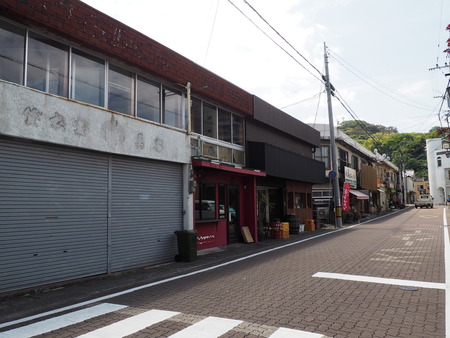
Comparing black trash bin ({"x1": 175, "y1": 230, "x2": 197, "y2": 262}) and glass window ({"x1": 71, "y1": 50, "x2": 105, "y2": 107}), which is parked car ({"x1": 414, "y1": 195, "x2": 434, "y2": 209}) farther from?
Answer: glass window ({"x1": 71, "y1": 50, "x2": 105, "y2": 107})

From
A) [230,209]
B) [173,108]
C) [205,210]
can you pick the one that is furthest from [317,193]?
[173,108]

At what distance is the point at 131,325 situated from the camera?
4.92 meters

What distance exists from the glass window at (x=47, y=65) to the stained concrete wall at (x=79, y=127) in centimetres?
41

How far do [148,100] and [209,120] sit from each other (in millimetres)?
3567

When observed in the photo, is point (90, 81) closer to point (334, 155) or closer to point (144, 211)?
point (144, 211)

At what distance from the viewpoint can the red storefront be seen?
13.0 m

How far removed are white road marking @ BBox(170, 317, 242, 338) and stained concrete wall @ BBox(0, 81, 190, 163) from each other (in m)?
5.26

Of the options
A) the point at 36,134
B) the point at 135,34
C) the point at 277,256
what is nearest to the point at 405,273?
the point at 277,256

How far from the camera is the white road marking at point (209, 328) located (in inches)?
176

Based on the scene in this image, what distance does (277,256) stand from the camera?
11.4 meters

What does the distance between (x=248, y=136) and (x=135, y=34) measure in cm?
771

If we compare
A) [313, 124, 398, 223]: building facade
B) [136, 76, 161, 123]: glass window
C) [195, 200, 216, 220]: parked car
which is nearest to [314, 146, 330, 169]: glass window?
[313, 124, 398, 223]: building facade

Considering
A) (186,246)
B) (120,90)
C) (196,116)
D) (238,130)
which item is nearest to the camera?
(120,90)

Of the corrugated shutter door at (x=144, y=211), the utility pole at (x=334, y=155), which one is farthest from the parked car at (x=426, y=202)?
the corrugated shutter door at (x=144, y=211)
